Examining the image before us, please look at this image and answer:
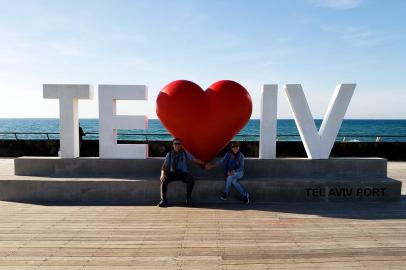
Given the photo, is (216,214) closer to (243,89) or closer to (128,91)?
(243,89)

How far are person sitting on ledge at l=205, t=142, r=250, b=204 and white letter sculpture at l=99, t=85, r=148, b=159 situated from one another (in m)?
1.80

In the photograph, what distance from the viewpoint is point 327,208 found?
628cm

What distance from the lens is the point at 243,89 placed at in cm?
705

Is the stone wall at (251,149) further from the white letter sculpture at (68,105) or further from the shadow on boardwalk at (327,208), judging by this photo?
the shadow on boardwalk at (327,208)

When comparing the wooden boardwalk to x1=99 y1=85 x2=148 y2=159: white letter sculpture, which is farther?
x1=99 y1=85 x2=148 y2=159: white letter sculpture

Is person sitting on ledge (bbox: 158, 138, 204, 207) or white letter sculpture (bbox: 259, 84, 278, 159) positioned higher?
white letter sculpture (bbox: 259, 84, 278, 159)

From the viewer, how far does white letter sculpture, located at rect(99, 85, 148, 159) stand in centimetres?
736

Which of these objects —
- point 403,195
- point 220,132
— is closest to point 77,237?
point 220,132

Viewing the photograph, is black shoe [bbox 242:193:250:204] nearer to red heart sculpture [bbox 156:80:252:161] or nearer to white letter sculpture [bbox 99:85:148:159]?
red heart sculpture [bbox 156:80:252:161]

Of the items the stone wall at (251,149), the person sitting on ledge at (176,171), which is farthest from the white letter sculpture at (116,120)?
the stone wall at (251,149)

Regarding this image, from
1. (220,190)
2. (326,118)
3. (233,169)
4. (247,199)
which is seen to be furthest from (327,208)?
(326,118)

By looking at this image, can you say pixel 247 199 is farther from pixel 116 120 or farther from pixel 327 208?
pixel 116 120

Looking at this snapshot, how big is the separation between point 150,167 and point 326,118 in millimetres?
4044

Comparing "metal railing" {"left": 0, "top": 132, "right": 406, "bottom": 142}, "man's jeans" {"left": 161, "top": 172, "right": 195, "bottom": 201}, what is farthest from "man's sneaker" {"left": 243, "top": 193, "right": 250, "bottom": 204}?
"metal railing" {"left": 0, "top": 132, "right": 406, "bottom": 142}
